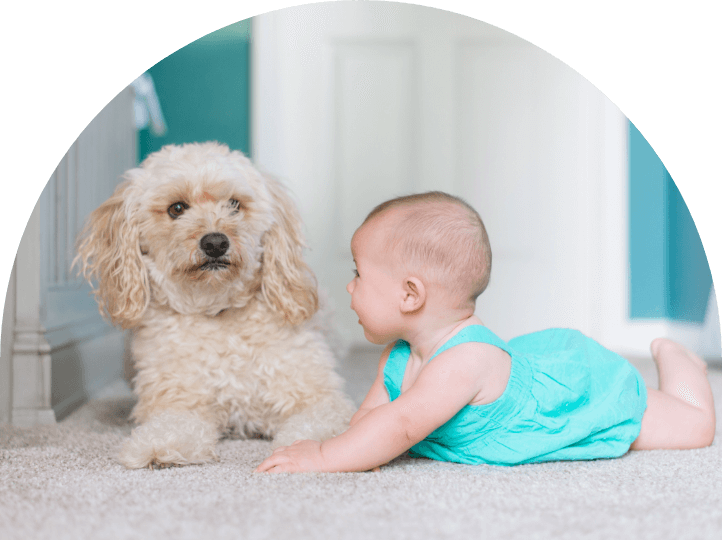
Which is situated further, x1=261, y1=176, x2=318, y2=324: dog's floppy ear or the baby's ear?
x1=261, y1=176, x2=318, y2=324: dog's floppy ear

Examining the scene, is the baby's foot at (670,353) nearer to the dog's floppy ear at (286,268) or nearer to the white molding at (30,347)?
the dog's floppy ear at (286,268)

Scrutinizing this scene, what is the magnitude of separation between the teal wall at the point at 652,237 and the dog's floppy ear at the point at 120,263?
3182 mm

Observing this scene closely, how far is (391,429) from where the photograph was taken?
1.15 metres

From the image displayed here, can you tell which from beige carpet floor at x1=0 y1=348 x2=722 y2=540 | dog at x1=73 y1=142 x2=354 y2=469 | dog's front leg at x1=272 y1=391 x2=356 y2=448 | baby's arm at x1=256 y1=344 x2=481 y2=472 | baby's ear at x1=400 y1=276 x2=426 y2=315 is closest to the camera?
beige carpet floor at x1=0 y1=348 x2=722 y2=540

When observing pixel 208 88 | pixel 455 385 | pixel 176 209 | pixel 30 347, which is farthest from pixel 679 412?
pixel 208 88

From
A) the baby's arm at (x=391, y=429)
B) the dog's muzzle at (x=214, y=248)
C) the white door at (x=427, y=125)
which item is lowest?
the baby's arm at (x=391, y=429)

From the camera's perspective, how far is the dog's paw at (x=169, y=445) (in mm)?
1220

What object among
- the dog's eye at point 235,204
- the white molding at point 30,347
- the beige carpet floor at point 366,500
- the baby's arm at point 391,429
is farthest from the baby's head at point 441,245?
the white molding at point 30,347

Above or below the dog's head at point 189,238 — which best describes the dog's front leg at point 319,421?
below

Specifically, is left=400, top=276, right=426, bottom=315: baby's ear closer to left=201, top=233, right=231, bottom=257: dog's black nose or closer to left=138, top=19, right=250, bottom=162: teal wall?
left=201, top=233, right=231, bottom=257: dog's black nose

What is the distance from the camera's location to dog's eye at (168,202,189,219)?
5.10 feet

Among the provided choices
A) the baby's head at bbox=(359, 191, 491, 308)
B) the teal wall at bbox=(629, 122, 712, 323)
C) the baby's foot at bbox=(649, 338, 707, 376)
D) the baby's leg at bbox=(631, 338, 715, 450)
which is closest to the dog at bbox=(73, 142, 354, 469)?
the baby's head at bbox=(359, 191, 491, 308)

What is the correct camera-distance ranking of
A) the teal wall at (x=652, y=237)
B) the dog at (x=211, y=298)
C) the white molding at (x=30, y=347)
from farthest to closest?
the teal wall at (x=652, y=237) → the white molding at (x=30, y=347) → the dog at (x=211, y=298)

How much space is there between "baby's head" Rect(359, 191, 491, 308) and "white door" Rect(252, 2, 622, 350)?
2286 millimetres
